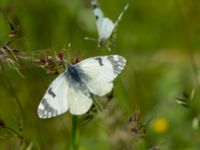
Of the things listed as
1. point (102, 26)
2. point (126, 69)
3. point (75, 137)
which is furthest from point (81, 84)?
point (126, 69)

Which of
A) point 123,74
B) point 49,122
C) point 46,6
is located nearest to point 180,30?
point 123,74

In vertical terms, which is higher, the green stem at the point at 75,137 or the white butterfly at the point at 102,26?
the white butterfly at the point at 102,26

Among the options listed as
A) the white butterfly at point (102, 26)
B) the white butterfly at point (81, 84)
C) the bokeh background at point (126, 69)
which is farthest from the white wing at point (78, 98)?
the bokeh background at point (126, 69)

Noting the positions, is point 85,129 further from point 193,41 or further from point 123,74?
point 193,41

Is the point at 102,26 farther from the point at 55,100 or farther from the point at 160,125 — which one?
the point at 160,125

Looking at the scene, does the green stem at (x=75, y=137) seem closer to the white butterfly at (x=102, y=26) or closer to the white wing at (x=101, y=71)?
the white wing at (x=101, y=71)

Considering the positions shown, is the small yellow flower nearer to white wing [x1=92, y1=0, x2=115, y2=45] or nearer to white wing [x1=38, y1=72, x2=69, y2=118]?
white wing [x1=92, y1=0, x2=115, y2=45]

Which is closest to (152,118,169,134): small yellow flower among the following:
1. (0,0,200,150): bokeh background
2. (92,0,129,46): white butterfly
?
(0,0,200,150): bokeh background
